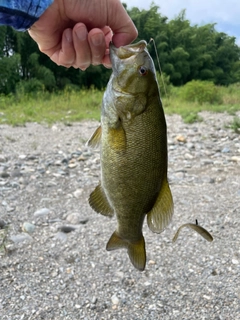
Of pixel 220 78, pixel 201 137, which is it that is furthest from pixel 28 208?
pixel 220 78

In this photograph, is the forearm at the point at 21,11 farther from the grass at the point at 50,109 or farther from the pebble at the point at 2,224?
the grass at the point at 50,109

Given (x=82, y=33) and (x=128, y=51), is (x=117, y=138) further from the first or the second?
(x=82, y=33)

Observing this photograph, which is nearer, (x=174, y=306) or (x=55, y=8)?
(x=55, y=8)

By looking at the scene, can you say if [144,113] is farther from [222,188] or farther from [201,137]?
[201,137]

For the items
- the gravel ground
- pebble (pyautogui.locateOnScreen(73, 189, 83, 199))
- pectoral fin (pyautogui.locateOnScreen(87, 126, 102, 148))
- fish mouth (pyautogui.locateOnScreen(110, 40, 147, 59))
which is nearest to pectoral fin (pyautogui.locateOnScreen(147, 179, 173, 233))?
pectoral fin (pyautogui.locateOnScreen(87, 126, 102, 148))

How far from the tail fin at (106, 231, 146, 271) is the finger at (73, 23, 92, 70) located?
0.95m

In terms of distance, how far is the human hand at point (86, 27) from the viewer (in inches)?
76.8

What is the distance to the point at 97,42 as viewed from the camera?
6.37 feet

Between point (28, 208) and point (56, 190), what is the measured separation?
719mm

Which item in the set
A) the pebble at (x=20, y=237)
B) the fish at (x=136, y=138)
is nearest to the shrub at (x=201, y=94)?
the pebble at (x=20, y=237)

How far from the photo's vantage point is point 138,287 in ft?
11.1

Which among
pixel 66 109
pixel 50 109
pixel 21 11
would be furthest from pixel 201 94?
pixel 21 11

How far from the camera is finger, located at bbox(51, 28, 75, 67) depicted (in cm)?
211

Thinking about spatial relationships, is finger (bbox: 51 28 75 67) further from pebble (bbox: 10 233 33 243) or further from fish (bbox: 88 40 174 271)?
pebble (bbox: 10 233 33 243)
